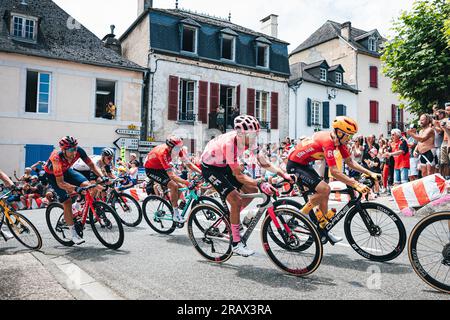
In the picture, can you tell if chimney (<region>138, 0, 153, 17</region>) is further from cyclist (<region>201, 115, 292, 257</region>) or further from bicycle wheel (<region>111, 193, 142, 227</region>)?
cyclist (<region>201, 115, 292, 257</region>)

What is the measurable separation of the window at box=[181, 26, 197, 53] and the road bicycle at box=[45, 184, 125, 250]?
1830cm

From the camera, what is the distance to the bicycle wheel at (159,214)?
6.93 metres

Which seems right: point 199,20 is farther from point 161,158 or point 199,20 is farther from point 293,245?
point 293,245

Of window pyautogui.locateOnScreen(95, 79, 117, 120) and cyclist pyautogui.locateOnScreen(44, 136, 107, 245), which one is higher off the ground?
window pyautogui.locateOnScreen(95, 79, 117, 120)

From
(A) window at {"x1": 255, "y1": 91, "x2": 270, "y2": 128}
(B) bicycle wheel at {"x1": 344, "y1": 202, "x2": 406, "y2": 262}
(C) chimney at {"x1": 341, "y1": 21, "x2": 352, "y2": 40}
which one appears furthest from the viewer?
(C) chimney at {"x1": 341, "y1": 21, "x2": 352, "y2": 40}

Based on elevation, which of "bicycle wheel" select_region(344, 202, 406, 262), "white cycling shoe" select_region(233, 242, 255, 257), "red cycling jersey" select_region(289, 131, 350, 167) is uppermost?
"red cycling jersey" select_region(289, 131, 350, 167)

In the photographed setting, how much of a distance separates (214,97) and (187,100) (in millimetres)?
1802

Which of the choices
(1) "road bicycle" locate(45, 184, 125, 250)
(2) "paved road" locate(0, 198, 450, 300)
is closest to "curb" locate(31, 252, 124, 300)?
(2) "paved road" locate(0, 198, 450, 300)

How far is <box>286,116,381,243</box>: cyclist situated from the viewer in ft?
15.9

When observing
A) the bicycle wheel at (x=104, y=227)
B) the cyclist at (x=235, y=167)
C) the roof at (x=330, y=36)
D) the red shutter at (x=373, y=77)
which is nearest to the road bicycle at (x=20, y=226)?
the bicycle wheel at (x=104, y=227)

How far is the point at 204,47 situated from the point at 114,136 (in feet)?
27.5
